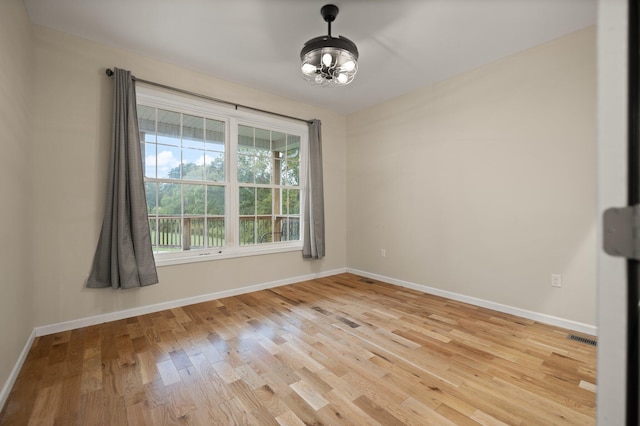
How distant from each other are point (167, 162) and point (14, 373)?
2167 millimetres

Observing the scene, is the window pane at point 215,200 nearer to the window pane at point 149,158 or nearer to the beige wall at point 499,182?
the window pane at point 149,158

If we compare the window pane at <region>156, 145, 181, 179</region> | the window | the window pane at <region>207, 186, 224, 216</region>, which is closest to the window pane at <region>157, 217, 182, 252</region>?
the window

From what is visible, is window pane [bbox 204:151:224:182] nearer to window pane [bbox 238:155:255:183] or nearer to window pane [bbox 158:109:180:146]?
window pane [bbox 238:155:255:183]

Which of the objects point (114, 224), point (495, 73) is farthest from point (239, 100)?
point (495, 73)

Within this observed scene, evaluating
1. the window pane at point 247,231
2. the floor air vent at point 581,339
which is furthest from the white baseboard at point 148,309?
the floor air vent at point 581,339

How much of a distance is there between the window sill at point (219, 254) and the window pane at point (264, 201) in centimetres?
51

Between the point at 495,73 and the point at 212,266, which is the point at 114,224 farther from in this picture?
the point at 495,73

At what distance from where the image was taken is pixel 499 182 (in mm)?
3092

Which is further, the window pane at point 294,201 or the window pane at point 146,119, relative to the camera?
the window pane at point 294,201

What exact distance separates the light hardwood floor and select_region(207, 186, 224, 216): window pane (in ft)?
4.00

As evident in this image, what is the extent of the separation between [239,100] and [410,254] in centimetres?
308

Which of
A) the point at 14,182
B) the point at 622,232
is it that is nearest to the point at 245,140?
the point at 14,182

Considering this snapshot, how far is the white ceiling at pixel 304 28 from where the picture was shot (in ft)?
7.50

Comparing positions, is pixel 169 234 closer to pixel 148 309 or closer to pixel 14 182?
pixel 148 309
